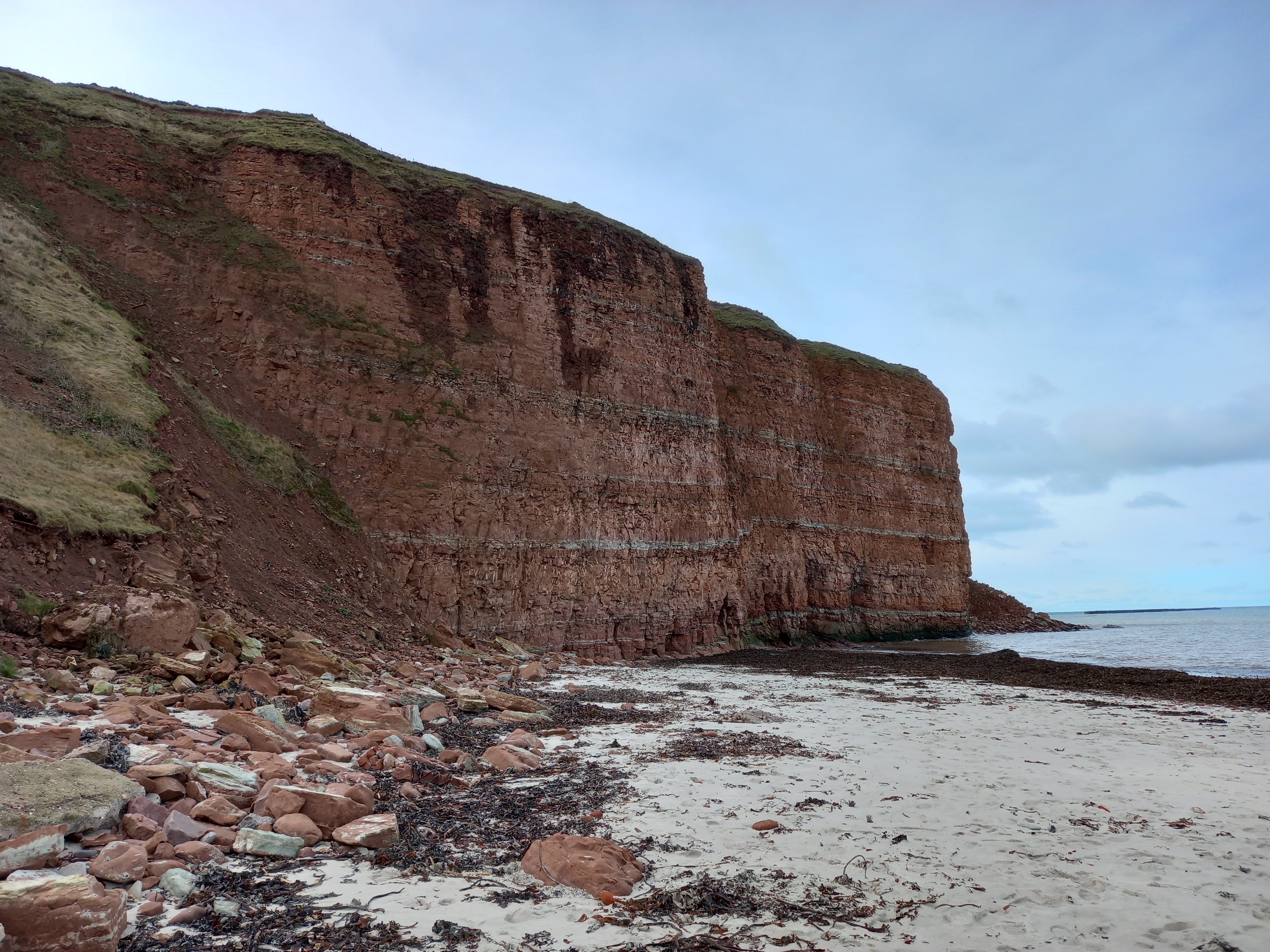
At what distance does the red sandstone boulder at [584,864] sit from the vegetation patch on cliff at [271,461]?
14004mm

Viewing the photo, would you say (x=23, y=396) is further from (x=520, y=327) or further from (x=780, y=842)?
(x=520, y=327)

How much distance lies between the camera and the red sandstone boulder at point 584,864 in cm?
410

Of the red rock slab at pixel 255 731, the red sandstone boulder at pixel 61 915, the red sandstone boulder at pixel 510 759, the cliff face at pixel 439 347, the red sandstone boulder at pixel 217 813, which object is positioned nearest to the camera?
the red sandstone boulder at pixel 61 915

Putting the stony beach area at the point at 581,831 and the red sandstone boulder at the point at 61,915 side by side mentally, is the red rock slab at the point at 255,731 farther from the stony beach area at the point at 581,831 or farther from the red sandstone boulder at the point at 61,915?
the red sandstone boulder at the point at 61,915

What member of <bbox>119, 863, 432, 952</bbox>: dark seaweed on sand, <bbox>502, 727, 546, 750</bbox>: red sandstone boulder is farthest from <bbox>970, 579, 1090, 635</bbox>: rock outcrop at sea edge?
<bbox>119, 863, 432, 952</bbox>: dark seaweed on sand

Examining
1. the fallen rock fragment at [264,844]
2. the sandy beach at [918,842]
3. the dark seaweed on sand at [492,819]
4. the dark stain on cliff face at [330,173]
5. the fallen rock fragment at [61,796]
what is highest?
the dark stain on cliff face at [330,173]

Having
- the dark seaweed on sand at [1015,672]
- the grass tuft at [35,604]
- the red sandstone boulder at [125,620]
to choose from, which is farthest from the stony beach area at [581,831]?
the dark seaweed on sand at [1015,672]

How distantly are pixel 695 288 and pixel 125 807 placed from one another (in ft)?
97.2

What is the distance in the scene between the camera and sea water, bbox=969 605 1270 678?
23391 millimetres

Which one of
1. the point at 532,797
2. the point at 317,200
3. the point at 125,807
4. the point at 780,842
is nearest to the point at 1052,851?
the point at 780,842

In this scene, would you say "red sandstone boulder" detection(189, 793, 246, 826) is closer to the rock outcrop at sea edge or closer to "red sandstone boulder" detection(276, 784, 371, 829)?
"red sandstone boulder" detection(276, 784, 371, 829)

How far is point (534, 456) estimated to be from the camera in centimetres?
2294

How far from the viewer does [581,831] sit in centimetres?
511

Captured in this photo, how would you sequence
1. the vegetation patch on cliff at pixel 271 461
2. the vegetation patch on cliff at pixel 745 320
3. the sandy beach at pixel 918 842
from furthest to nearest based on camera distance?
the vegetation patch on cliff at pixel 745 320, the vegetation patch on cliff at pixel 271 461, the sandy beach at pixel 918 842
